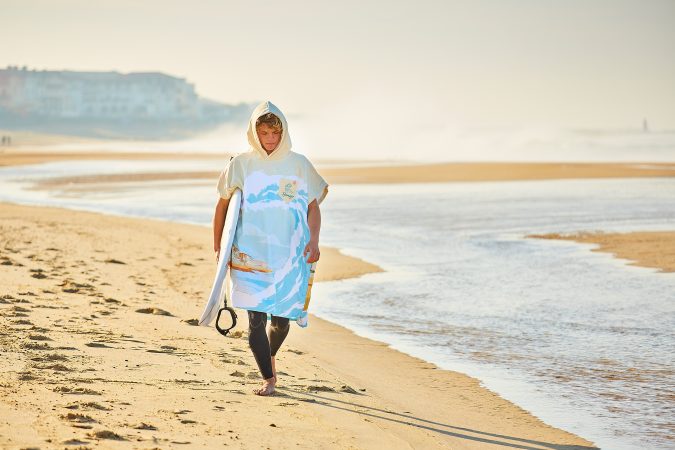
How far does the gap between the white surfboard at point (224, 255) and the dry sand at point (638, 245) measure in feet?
29.0

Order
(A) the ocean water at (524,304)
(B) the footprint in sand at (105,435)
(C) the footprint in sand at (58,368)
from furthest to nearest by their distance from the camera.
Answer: (A) the ocean water at (524,304) → (C) the footprint in sand at (58,368) → (B) the footprint in sand at (105,435)

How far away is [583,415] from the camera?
20.8 ft

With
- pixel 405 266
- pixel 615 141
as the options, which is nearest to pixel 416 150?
pixel 615 141

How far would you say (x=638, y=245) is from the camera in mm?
16281

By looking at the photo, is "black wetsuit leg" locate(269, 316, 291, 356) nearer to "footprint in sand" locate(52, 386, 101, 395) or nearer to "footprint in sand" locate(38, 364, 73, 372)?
"footprint in sand" locate(52, 386, 101, 395)

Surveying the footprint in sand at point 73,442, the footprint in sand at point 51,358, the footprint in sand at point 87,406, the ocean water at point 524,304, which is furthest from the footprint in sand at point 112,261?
the footprint in sand at point 73,442

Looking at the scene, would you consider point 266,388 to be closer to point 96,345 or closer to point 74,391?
point 74,391

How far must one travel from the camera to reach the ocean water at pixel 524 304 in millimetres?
6793

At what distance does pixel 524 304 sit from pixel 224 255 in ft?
17.9

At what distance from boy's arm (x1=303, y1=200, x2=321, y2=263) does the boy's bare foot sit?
0.74m

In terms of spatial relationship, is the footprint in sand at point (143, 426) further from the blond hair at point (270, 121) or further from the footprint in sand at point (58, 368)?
the blond hair at point (270, 121)

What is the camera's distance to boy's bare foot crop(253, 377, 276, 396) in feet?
19.8

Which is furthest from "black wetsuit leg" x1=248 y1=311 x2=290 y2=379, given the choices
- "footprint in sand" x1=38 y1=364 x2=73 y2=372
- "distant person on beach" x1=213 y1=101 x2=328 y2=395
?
"footprint in sand" x1=38 y1=364 x2=73 y2=372

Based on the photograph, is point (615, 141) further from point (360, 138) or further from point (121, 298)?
point (121, 298)
